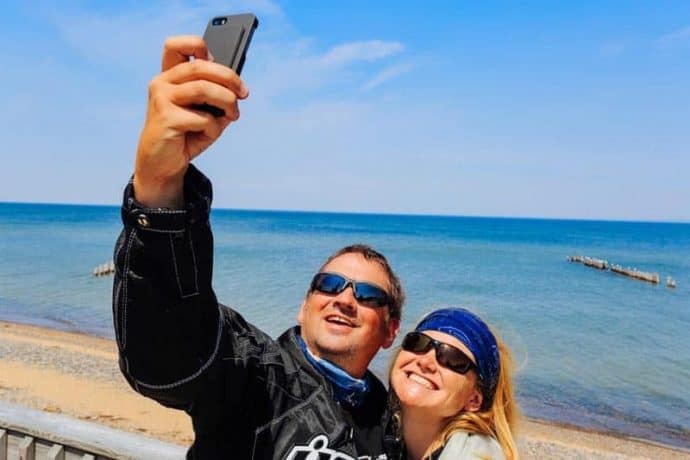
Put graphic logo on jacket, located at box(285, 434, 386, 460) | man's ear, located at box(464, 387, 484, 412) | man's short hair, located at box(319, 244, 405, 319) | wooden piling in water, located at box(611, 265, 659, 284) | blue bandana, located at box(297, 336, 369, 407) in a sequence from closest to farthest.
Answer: graphic logo on jacket, located at box(285, 434, 386, 460)
blue bandana, located at box(297, 336, 369, 407)
man's ear, located at box(464, 387, 484, 412)
man's short hair, located at box(319, 244, 405, 319)
wooden piling in water, located at box(611, 265, 659, 284)

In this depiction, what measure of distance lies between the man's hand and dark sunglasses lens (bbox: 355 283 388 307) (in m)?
1.74

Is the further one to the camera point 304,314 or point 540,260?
point 540,260

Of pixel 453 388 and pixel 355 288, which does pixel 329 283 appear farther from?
pixel 453 388

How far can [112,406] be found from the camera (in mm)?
14242

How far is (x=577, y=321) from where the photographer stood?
3559 centimetres

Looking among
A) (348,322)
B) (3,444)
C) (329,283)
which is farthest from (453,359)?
(3,444)

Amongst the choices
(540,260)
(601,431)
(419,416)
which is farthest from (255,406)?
(540,260)

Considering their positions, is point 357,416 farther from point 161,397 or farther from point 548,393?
point 548,393

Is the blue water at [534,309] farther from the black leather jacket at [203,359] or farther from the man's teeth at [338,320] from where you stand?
the black leather jacket at [203,359]

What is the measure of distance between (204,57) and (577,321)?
37.0m

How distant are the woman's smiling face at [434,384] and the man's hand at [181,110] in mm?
1980

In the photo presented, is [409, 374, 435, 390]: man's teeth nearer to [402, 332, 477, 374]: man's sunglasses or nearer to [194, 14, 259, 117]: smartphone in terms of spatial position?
[402, 332, 477, 374]: man's sunglasses

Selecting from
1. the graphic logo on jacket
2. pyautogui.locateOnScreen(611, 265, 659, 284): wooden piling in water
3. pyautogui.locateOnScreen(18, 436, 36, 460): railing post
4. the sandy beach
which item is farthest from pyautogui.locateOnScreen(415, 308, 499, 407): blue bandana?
pyautogui.locateOnScreen(611, 265, 659, 284): wooden piling in water

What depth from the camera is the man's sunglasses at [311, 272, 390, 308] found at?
122 inches
